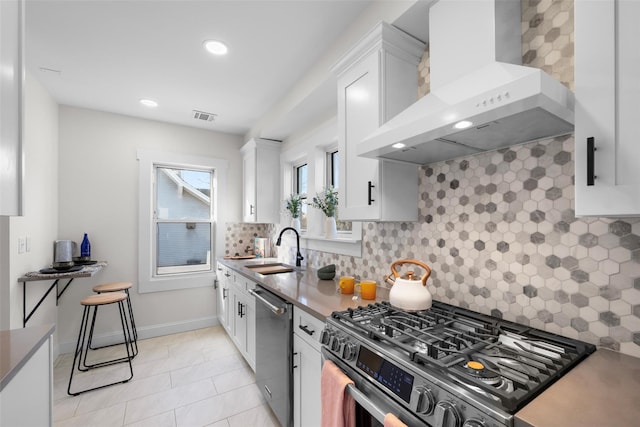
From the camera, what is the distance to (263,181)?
3600mm

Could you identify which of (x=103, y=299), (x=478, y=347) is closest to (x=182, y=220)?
(x=103, y=299)

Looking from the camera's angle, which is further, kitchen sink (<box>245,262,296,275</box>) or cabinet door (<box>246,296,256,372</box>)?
kitchen sink (<box>245,262,296,275</box>)

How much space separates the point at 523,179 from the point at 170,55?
2.55 metres

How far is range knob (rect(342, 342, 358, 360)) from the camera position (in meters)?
1.15

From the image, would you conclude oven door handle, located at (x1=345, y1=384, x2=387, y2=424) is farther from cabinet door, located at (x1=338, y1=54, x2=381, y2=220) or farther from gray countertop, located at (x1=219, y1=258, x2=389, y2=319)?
cabinet door, located at (x1=338, y1=54, x2=381, y2=220)

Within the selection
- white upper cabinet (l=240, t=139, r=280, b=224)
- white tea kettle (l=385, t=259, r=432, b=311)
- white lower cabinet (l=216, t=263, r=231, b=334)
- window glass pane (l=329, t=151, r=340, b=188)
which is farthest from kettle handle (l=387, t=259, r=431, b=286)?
white upper cabinet (l=240, t=139, r=280, b=224)

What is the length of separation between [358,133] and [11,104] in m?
1.48

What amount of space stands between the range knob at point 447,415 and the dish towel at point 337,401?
0.42 meters

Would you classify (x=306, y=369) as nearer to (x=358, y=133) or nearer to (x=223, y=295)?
(x=358, y=133)

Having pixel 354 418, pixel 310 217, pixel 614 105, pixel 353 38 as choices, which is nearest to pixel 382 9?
pixel 353 38

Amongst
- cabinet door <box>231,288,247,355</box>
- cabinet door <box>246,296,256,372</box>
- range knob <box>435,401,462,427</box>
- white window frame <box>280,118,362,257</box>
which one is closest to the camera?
range knob <box>435,401,462,427</box>

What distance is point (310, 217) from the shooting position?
2926 millimetres

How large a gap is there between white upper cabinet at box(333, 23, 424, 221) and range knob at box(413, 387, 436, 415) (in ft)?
2.94

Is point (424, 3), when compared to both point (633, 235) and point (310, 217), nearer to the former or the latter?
point (633, 235)
